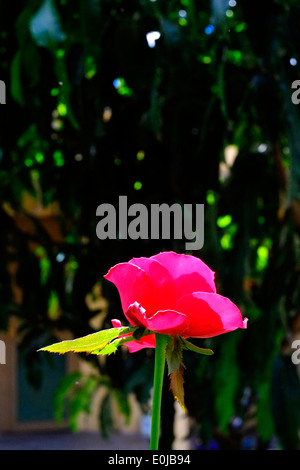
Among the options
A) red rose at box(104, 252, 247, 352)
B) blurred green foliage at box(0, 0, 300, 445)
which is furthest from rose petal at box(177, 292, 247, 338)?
blurred green foliage at box(0, 0, 300, 445)

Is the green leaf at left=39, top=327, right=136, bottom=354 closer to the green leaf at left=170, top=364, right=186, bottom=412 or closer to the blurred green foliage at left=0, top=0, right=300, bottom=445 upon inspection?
the green leaf at left=170, top=364, right=186, bottom=412

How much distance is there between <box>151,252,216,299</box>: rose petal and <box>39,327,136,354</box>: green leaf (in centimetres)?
3

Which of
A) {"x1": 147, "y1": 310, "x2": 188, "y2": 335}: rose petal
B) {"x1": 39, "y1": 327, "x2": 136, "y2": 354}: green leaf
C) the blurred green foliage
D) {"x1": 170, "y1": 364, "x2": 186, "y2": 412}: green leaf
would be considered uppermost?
the blurred green foliage

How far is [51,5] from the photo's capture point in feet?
3.13

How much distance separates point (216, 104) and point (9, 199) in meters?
0.75

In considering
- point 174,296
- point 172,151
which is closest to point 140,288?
point 174,296

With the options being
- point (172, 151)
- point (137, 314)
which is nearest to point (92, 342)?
point (137, 314)

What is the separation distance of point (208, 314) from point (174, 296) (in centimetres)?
2

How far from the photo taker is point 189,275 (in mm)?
279

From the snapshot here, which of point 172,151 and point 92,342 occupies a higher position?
point 172,151

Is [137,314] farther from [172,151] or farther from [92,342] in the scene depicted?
[172,151]

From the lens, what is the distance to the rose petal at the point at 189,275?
0.91 ft

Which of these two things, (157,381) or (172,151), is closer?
(157,381)

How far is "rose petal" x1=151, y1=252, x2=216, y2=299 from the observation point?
0.91ft
